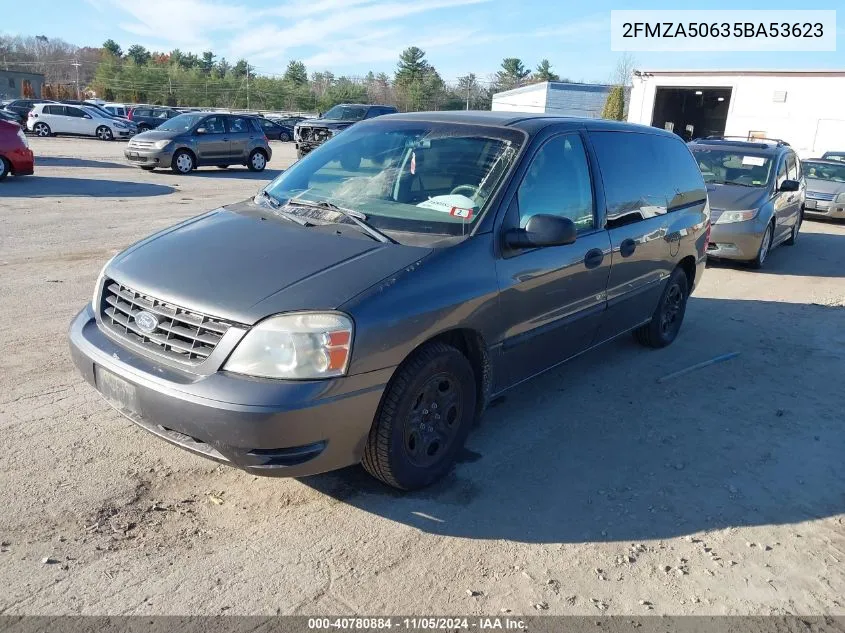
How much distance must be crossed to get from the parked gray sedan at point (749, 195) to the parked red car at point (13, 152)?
12.6 meters

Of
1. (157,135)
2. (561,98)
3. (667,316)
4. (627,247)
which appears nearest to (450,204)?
(627,247)

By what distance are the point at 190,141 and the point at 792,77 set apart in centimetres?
2482

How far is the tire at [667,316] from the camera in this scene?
5969mm

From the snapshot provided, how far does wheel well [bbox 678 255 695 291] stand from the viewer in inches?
242

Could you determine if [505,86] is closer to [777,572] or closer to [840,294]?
[840,294]

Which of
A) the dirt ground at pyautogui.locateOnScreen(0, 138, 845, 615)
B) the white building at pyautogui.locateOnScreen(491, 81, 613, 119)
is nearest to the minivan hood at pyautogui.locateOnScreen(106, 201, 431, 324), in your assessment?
the dirt ground at pyautogui.locateOnScreen(0, 138, 845, 615)

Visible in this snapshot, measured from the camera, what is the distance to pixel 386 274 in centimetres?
325

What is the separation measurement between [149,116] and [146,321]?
35.0 m

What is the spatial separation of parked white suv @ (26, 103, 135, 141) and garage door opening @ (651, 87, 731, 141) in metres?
24.4

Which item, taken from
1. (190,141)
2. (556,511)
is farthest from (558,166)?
(190,141)

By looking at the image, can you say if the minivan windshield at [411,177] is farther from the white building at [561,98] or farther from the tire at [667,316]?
the white building at [561,98]

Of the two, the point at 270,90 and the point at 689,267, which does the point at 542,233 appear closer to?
the point at 689,267

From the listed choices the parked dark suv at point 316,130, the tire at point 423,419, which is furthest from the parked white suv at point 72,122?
the tire at point 423,419

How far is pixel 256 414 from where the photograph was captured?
2846 mm
